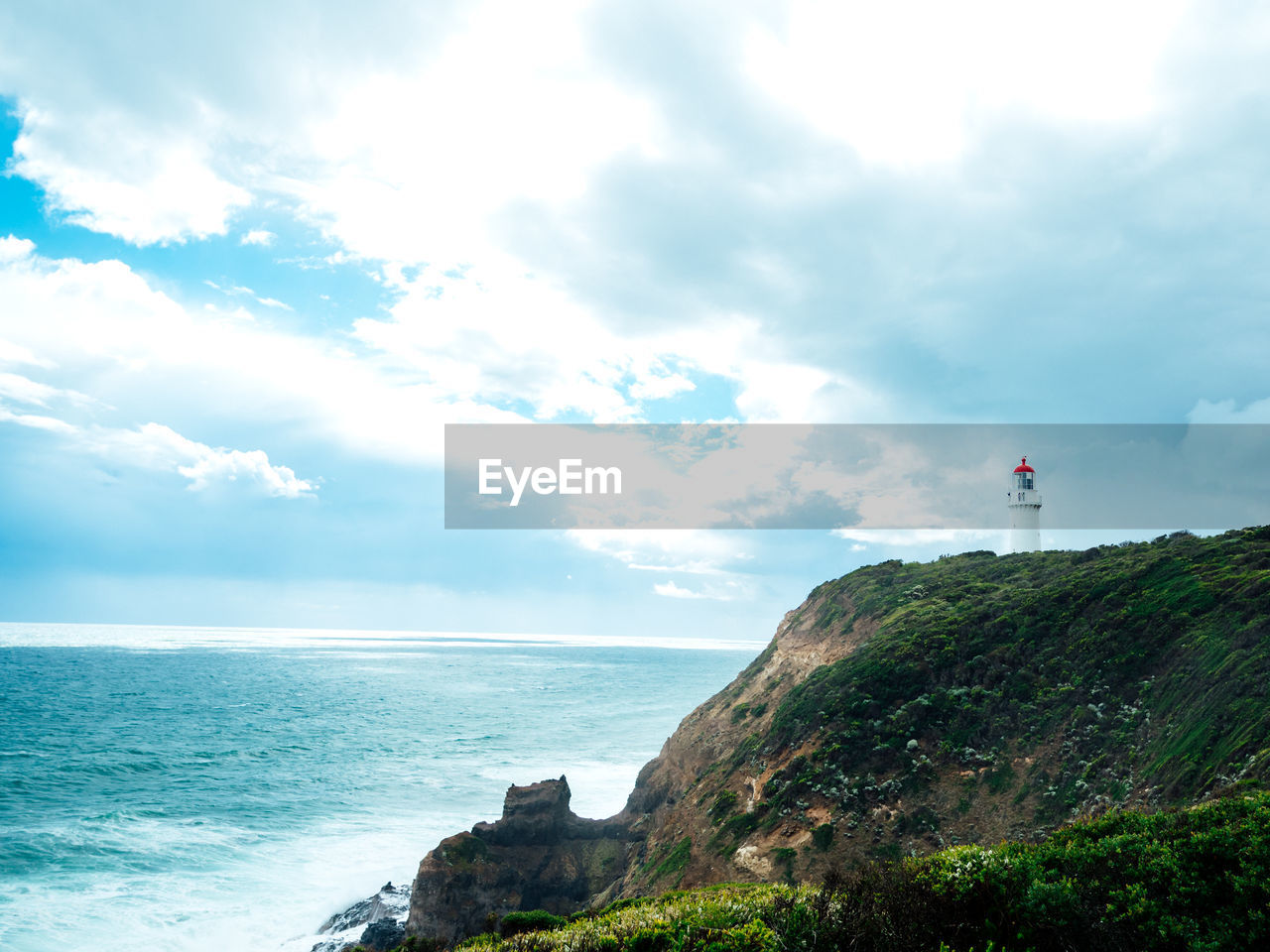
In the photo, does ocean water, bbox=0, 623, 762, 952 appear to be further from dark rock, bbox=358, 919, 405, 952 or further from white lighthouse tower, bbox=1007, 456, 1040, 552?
white lighthouse tower, bbox=1007, 456, 1040, 552

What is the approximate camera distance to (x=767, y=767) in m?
25.5

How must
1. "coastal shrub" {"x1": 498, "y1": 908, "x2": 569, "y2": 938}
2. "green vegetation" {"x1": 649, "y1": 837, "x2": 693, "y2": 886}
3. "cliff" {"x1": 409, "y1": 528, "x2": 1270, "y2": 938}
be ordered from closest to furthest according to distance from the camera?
"coastal shrub" {"x1": 498, "y1": 908, "x2": 569, "y2": 938}, "cliff" {"x1": 409, "y1": 528, "x2": 1270, "y2": 938}, "green vegetation" {"x1": 649, "y1": 837, "x2": 693, "y2": 886}

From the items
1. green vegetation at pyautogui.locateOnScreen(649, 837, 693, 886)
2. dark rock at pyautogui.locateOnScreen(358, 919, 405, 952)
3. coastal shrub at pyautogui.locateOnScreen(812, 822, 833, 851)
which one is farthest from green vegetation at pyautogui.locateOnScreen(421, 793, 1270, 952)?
dark rock at pyautogui.locateOnScreen(358, 919, 405, 952)

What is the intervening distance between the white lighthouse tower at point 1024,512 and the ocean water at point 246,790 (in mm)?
34014

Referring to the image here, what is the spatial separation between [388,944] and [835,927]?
2667cm

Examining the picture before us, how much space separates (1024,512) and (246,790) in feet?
198

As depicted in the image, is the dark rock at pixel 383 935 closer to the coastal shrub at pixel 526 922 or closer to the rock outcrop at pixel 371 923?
the rock outcrop at pixel 371 923

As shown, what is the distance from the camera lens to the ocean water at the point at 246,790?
98.3ft

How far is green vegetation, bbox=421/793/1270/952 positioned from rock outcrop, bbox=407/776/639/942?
19.4 meters

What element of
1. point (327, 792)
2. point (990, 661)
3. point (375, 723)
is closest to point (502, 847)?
point (990, 661)

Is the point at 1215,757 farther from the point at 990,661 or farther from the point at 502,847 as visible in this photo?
the point at 502,847

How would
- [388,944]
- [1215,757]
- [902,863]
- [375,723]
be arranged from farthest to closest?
[375,723]
[388,944]
[1215,757]
[902,863]

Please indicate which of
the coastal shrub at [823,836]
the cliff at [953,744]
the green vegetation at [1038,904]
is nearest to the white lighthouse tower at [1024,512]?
the cliff at [953,744]

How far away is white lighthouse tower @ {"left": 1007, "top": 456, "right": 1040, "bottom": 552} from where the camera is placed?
139 feet
